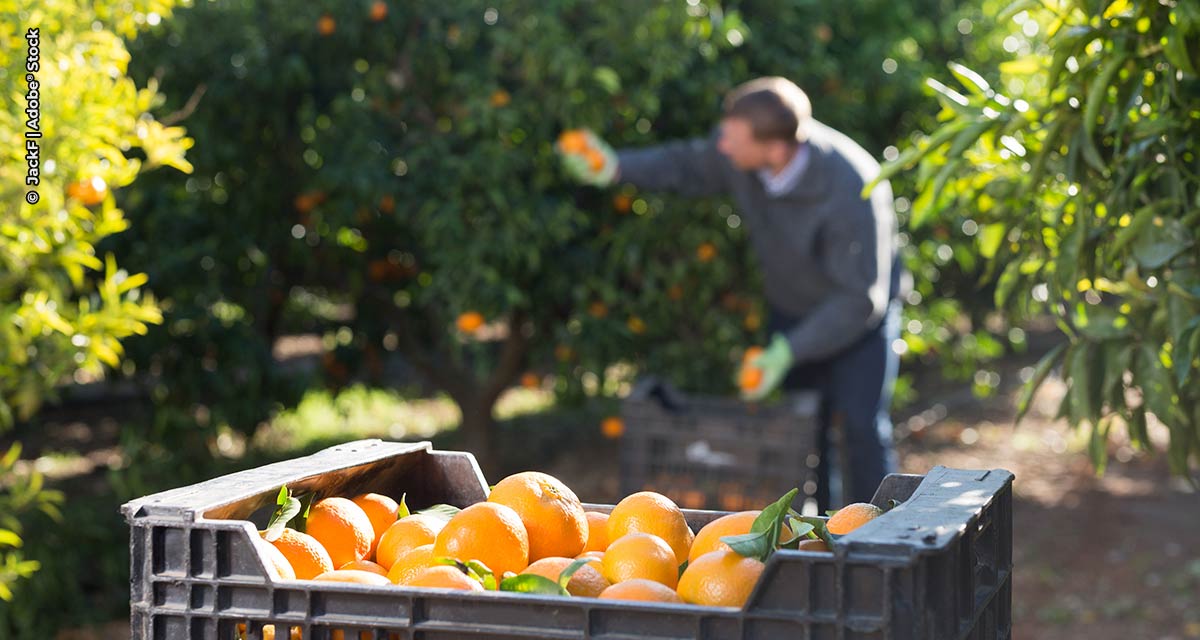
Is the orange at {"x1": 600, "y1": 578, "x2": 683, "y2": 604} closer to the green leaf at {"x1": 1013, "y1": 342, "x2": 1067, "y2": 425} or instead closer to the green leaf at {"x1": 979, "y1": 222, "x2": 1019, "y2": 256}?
the green leaf at {"x1": 1013, "y1": 342, "x2": 1067, "y2": 425}

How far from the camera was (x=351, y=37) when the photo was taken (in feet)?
14.5

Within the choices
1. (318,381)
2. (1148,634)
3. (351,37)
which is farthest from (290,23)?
(1148,634)

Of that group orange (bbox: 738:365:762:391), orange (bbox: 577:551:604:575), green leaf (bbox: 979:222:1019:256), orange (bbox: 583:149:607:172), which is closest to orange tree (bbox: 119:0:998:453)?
orange (bbox: 583:149:607:172)

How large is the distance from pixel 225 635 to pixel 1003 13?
165 cm

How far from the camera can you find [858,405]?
4414mm

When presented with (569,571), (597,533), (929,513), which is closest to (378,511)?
(597,533)

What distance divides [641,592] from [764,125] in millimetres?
2829

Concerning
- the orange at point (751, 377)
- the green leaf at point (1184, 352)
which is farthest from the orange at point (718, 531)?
the orange at point (751, 377)

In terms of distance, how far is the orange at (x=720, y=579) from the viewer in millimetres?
1378

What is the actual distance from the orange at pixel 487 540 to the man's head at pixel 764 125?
2676mm

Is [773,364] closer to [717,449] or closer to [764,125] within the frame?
[717,449]

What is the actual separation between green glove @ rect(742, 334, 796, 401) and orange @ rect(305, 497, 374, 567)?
2.65 m

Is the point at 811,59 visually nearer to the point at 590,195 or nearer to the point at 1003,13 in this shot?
the point at 590,195

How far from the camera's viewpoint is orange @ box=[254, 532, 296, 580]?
55.6 inches
